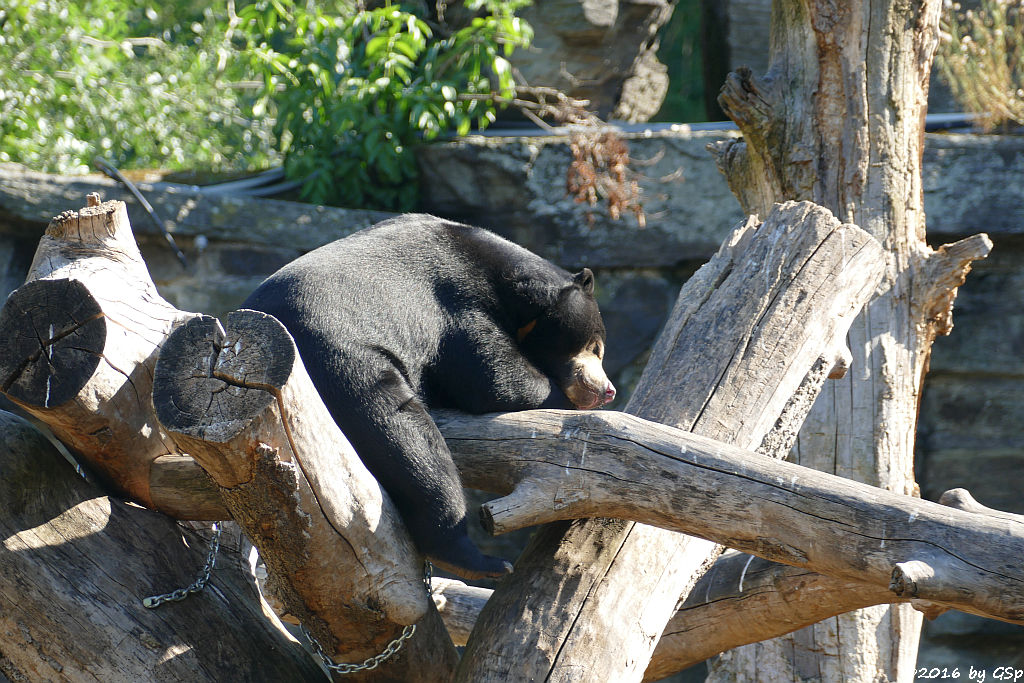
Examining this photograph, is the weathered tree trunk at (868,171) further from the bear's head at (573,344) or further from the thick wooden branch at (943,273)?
the bear's head at (573,344)

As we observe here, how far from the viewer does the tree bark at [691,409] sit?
1.97 metres

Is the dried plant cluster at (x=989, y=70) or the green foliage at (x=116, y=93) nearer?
the dried plant cluster at (x=989, y=70)

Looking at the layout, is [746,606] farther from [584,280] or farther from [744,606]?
[584,280]

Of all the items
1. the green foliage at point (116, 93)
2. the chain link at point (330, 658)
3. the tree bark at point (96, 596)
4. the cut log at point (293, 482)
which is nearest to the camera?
the cut log at point (293, 482)

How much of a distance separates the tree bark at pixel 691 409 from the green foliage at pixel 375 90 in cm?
263

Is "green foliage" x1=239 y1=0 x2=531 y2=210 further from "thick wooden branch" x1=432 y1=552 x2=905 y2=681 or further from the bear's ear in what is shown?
"thick wooden branch" x1=432 y1=552 x2=905 y2=681

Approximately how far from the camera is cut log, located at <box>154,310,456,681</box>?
160 cm

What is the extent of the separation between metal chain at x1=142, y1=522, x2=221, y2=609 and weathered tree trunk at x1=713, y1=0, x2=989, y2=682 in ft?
6.00

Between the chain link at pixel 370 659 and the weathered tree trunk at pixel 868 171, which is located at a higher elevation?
the weathered tree trunk at pixel 868 171

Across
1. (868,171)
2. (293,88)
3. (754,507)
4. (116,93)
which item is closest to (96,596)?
(754,507)

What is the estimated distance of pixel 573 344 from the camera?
9.58 feet

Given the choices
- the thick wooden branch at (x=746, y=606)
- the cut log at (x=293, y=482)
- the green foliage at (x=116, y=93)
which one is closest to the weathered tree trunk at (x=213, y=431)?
the cut log at (x=293, y=482)

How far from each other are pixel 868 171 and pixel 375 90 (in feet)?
9.39

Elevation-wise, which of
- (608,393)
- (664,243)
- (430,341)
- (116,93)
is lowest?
(664,243)
